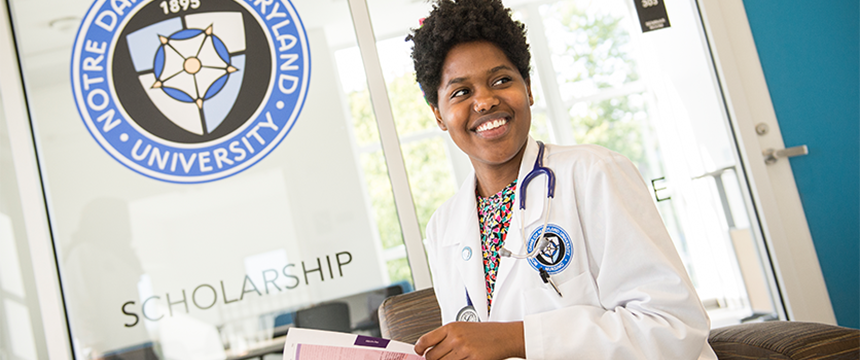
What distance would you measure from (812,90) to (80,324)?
3235mm

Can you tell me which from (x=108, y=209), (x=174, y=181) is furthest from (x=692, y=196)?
(x=108, y=209)

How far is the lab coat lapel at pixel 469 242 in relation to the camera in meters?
1.19

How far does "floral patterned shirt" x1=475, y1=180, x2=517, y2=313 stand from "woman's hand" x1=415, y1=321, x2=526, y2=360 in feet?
0.62

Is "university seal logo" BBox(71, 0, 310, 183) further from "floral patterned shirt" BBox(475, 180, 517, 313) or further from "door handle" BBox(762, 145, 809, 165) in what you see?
"door handle" BBox(762, 145, 809, 165)

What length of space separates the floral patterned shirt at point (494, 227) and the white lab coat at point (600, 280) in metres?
0.03

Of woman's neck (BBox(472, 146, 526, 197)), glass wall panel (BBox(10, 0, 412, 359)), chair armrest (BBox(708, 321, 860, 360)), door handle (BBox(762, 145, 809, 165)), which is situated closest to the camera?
chair armrest (BBox(708, 321, 860, 360))

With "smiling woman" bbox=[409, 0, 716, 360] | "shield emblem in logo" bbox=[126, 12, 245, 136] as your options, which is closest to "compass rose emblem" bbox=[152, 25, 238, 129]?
"shield emblem in logo" bbox=[126, 12, 245, 136]

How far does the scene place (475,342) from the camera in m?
0.96

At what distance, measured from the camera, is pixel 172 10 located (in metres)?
2.35

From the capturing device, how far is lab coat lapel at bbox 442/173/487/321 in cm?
119

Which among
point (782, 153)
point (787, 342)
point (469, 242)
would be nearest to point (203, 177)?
point (469, 242)

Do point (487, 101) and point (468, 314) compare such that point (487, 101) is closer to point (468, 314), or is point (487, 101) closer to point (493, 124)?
point (493, 124)

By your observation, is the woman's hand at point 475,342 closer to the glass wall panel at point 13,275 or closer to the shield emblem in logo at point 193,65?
the shield emblem in logo at point 193,65

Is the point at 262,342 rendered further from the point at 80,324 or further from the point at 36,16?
the point at 36,16
